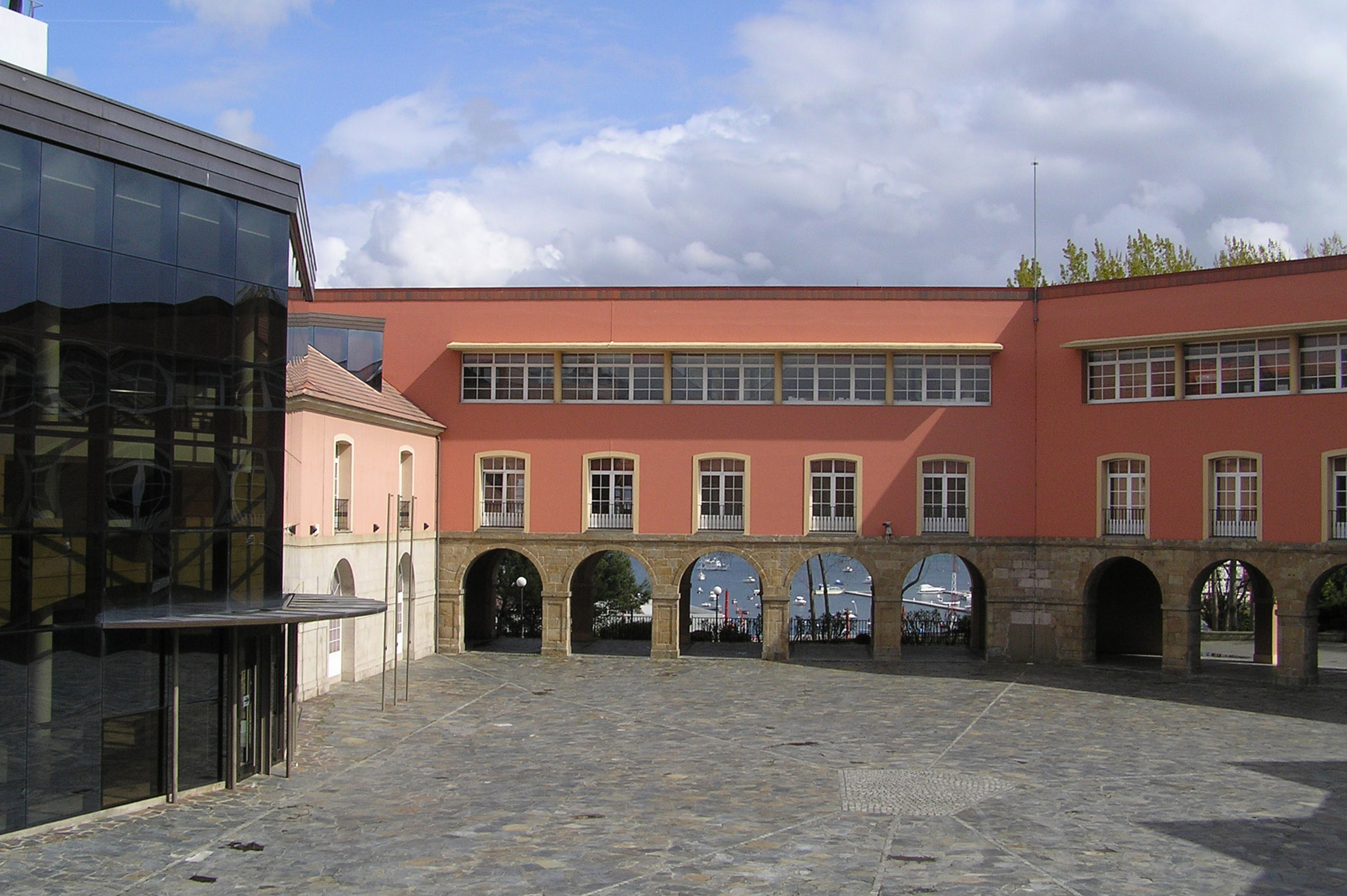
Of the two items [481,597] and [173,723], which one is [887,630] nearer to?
[481,597]

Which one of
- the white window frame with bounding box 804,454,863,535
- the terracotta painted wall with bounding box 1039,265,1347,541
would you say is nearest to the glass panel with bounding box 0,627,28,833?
the white window frame with bounding box 804,454,863,535

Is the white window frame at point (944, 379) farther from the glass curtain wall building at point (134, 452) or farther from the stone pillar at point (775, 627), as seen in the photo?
the glass curtain wall building at point (134, 452)

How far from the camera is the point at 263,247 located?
2086 centimetres

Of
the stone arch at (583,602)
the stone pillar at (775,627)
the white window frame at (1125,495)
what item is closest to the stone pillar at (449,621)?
the stone arch at (583,602)

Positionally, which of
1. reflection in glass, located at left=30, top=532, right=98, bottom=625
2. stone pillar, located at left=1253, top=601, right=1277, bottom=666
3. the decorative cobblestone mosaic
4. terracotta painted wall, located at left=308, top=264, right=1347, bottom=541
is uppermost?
terracotta painted wall, located at left=308, top=264, right=1347, bottom=541

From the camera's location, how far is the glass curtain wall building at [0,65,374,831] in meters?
17.1

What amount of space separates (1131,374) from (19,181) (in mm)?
29051

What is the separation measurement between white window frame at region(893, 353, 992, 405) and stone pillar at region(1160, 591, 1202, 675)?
7.87 meters

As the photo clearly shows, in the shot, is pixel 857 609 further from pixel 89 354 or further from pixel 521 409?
pixel 89 354

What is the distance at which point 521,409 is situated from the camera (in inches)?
1518

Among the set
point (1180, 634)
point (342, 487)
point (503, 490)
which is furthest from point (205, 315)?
point (1180, 634)

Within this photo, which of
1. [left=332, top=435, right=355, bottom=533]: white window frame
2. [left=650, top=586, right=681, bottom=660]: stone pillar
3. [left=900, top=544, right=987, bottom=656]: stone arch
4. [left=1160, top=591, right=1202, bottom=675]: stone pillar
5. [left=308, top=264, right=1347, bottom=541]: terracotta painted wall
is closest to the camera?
[left=332, top=435, right=355, bottom=533]: white window frame

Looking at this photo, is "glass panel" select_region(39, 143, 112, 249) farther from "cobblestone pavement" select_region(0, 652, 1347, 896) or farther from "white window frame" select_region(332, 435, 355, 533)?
"white window frame" select_region(332, 435, 355, 533)

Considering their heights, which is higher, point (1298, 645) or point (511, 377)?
point (511, 377)
